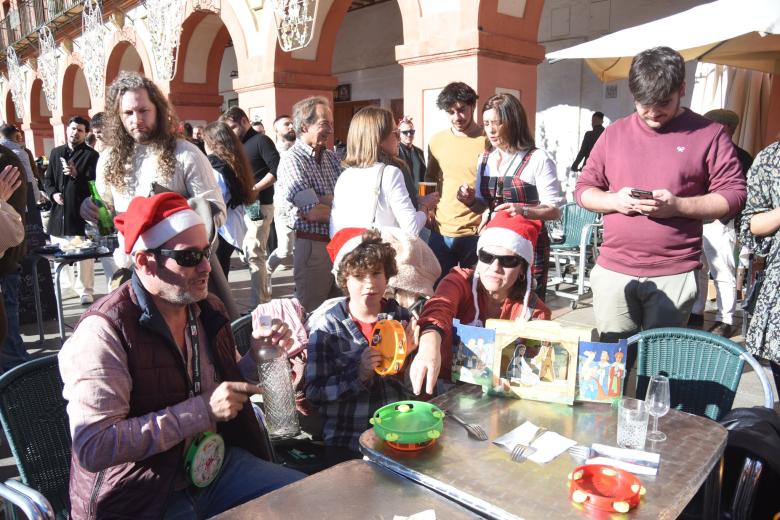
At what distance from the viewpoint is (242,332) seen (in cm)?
258

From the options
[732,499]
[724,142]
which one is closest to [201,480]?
[732,499]

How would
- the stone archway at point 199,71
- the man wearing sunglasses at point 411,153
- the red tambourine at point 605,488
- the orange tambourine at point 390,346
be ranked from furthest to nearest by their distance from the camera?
the stone archway at point 199,71 → the man wearing sunglasses at point 411,153 → the orange tambourine at point 390,346 → the red tambourine at point 605,488

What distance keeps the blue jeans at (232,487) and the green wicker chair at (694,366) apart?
4.90ft

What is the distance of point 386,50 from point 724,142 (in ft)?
39.0

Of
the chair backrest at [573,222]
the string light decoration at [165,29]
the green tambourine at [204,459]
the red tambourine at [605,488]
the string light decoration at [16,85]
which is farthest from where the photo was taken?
the string light decoration at [16,85]

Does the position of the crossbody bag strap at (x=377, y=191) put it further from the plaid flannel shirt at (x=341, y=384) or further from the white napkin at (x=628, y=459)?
the white napkin at (x=628, y=459)

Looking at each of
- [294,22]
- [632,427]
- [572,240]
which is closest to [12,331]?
[632,427]

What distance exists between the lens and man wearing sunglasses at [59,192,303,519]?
5.14ft

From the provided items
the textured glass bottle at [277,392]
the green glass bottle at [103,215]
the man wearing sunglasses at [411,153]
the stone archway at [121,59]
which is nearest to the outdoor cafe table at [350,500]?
the textured glass bottle at [277,392]

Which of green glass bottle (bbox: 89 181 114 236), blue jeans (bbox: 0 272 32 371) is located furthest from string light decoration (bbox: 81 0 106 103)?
green glass bottle (bbox: 89 181 114 236)

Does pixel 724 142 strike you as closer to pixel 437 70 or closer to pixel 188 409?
pixel 188 409

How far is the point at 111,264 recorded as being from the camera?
220 inches

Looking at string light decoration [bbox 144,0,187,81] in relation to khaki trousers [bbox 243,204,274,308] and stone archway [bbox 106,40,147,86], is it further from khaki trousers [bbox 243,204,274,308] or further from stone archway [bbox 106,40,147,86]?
khaki trousers [bbox 243,204,274,308]

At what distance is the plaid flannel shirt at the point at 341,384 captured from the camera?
2.23 meters
